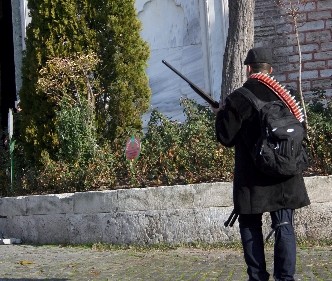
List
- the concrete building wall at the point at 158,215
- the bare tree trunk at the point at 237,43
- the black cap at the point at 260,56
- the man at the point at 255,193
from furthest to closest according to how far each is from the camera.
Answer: the bare tree trunk at the point at 237,43, the concrete building wall at the point at 158,215, the black cap at the point at 260,56, the man at the point at 255,193

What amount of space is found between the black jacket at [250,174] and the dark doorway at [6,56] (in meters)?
10.2

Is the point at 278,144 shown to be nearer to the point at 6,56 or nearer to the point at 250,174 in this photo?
the point at 250,174

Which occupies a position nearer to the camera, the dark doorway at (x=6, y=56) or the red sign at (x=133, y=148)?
the red sign at (x=133, y=148)

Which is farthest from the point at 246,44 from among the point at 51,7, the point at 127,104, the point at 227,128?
the point at 227,128

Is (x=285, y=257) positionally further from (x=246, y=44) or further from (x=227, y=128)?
(x=246, y=44)

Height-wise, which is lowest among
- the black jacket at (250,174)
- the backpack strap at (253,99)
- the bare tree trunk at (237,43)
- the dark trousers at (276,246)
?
the dark trousers at (276,246)

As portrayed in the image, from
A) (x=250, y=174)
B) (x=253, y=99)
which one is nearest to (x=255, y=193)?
(x=250, y=174)

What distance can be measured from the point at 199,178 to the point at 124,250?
1112mm

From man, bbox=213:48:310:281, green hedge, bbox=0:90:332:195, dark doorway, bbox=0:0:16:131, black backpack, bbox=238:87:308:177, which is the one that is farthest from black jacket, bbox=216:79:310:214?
dark doorway, bbox=0:0:16:131

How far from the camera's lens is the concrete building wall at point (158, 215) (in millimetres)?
8664

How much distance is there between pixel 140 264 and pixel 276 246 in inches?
101

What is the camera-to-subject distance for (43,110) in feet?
35.6

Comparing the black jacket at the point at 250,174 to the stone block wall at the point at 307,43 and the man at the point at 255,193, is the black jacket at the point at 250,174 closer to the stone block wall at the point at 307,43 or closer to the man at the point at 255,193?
the man at the point at 255,193

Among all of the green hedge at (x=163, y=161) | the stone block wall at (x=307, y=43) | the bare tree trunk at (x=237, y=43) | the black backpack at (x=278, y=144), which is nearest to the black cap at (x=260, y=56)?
the black backpack at (x=278, y=144)
